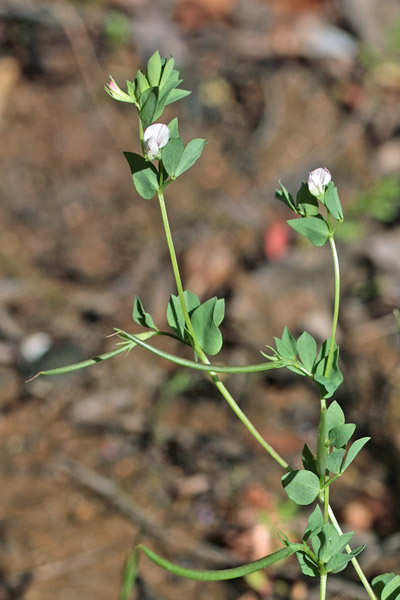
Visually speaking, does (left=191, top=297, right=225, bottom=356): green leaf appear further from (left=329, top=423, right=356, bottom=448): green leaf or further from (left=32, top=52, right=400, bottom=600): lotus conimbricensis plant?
(left=329, top=423, right=356, bottom=448): green leaf

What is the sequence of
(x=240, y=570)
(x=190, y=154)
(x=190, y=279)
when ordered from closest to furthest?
(x=240, y=570) → (x=190, y=154) → (x=190, y=279)

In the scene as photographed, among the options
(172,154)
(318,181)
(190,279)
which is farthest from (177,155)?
(190,279)

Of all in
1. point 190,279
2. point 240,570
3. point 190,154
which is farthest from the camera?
point 190,279

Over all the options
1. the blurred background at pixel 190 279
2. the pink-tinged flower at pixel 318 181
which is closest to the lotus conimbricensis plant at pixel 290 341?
the pink-tinged flower at pixel 318 181

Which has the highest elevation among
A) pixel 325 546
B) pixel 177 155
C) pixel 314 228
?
pixel 177 155

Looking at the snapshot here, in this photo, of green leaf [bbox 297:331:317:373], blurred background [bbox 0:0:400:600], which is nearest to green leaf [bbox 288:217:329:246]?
green leaf [bbox 297:331:317:373]

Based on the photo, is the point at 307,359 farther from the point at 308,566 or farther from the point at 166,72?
the point at 166,72

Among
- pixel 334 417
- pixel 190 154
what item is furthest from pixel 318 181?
pixel 334 417

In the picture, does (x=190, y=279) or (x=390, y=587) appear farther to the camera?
(x=190, y=279)

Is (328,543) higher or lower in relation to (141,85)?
lower
